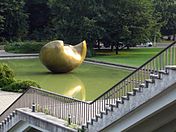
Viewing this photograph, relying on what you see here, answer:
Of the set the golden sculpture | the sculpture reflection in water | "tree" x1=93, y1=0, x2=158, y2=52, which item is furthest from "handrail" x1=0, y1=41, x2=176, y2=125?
"tree" x1=93, y1=0, x2=158, y2=52

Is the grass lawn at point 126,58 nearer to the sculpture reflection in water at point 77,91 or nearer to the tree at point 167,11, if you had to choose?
the sculpture reflection in water at point 77,91

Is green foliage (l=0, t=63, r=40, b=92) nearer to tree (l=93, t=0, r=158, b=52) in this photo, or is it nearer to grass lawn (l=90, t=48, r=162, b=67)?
grass lawn (l=90, t=48, r=162, b=67)

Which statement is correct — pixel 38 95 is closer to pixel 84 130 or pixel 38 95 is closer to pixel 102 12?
pixel 84 130

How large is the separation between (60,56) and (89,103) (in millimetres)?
17815

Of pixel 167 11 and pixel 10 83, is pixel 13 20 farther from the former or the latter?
pixel 10 83

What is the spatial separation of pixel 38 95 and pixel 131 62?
78.7 feet

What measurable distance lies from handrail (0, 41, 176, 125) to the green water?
7.43m

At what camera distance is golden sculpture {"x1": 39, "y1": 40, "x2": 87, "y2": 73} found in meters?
29.6

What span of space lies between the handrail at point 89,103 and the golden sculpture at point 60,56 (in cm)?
1491

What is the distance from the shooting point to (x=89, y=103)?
11945 mm

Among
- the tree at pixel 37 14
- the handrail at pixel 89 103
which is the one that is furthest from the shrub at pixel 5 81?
the tree at pixel 37 14

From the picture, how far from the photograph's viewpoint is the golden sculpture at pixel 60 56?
2961cm

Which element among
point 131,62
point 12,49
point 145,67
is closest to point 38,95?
point 145,67

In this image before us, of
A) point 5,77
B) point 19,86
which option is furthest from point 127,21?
point 19,86
